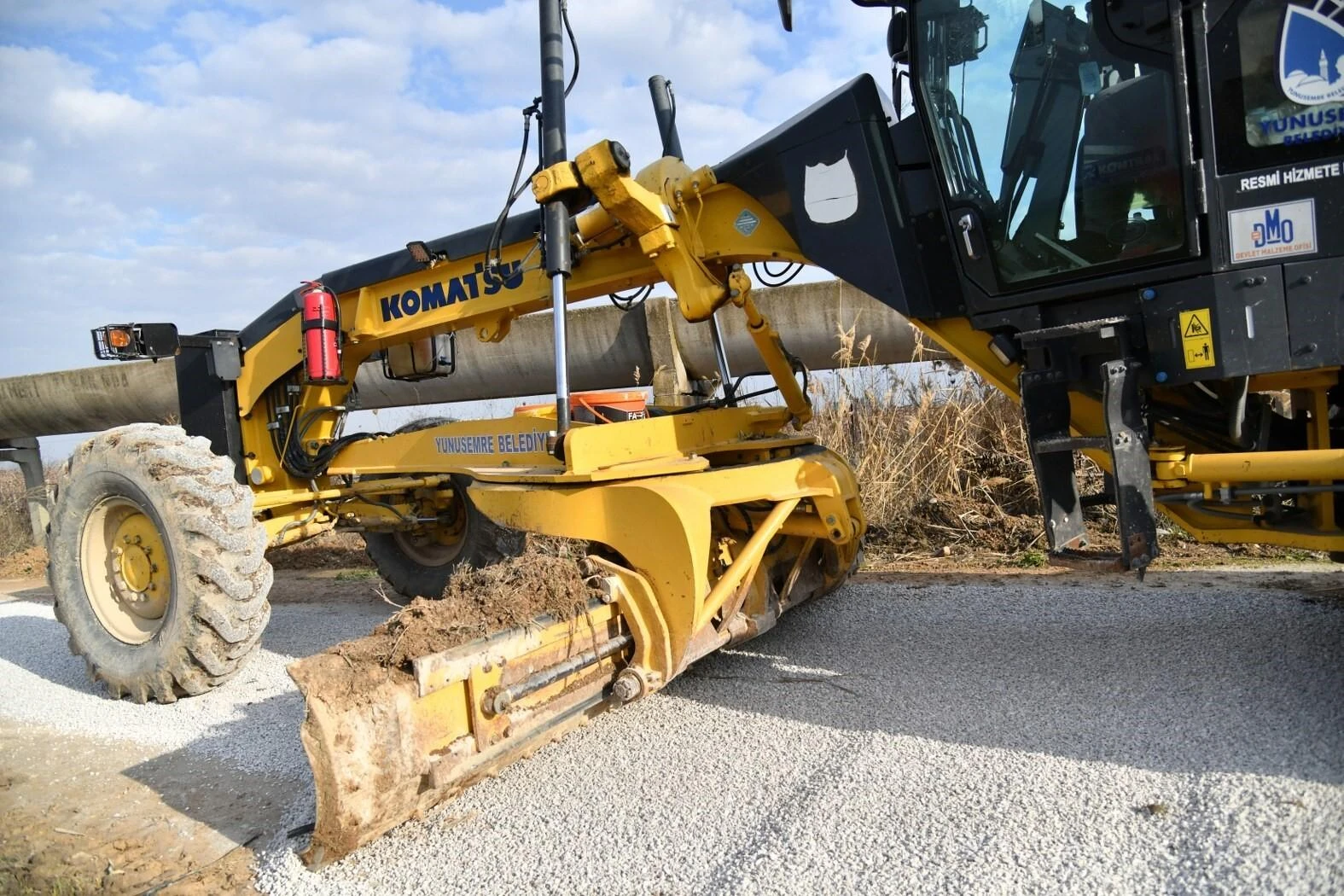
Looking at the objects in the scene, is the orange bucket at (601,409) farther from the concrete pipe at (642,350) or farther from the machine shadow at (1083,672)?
the concrete pipe at (642,350)

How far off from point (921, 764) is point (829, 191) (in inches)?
83.8

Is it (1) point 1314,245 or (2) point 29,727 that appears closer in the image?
(1) point 1314,245

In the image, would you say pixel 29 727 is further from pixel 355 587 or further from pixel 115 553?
pixel 355 587

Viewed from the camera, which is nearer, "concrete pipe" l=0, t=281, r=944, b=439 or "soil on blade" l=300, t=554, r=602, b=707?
"soil on blade" l=300, t=554, r=602, b=707

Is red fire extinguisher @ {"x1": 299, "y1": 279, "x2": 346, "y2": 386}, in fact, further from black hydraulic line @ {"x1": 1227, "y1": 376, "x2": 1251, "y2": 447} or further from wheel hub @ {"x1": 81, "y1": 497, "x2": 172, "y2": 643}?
black hydraulic line @ {"x1": 1227, "y1": 376, "x2": 1251, "y2": 447}

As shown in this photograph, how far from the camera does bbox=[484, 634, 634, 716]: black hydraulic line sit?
250 cm

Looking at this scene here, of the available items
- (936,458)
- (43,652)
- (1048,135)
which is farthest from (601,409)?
(43,652)

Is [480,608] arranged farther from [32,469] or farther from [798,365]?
Answer: [32,469]

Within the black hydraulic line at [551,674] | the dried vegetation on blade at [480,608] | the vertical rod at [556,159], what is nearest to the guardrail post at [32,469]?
the vertical rod at [556,159]

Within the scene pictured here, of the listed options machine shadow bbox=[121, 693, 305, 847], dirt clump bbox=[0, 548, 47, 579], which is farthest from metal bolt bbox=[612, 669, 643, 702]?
dirt clump bbox=[0, 548, 47, 579]

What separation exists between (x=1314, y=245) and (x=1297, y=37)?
625mm

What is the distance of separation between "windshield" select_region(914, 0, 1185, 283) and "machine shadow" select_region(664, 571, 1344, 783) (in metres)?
1.49

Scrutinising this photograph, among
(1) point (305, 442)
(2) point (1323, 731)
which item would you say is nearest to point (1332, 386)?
(2) point (1323, 731)

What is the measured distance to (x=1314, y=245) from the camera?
2654mm
